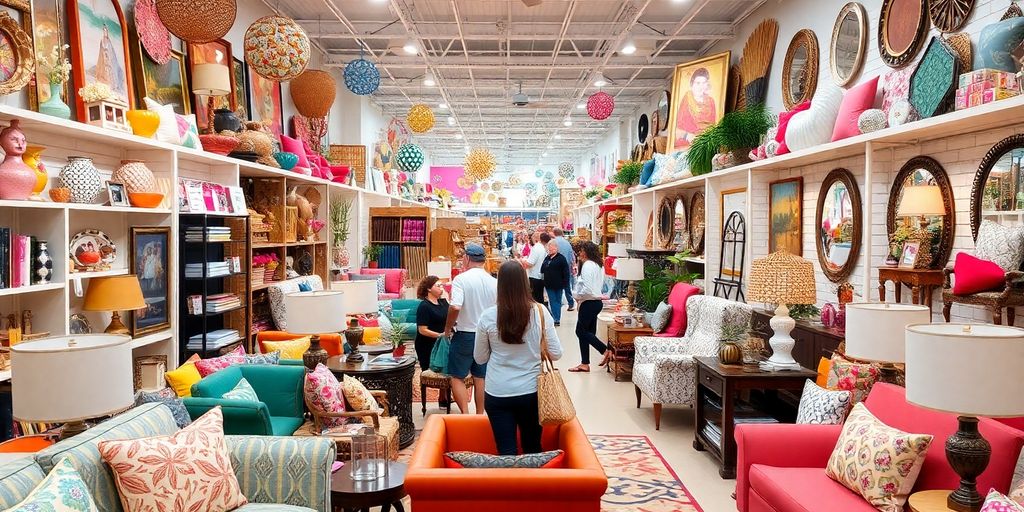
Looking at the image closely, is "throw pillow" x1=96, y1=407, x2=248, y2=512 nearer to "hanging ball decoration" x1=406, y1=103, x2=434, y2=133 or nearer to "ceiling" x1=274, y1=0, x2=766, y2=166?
"ceiling" x1=274, y1=0, x2=766, y2=166

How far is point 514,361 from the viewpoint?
12.7 ft

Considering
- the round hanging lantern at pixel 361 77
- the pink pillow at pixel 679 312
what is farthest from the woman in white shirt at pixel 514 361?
the round hanging lantern at pixel 361 77

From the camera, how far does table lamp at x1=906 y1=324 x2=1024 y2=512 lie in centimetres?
249

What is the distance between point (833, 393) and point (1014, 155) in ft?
5.97

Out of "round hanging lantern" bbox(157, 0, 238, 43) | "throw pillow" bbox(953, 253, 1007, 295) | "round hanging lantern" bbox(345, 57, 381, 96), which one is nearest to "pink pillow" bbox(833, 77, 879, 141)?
"throw pillow" bbox(953, 253, 1007, 295)

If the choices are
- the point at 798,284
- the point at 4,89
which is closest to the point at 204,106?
the point at 4,89

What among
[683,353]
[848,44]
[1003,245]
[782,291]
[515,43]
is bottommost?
[683,353]

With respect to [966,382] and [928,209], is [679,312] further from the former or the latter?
[966,382]

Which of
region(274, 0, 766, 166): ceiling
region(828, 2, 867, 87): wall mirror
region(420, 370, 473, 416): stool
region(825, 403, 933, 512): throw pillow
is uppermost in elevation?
region(274, 0, 766, 166): ceiling

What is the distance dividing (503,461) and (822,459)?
1.94 metres

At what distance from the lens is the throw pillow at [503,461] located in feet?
9.89

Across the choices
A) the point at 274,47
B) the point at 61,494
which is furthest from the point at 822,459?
the point at 274,47

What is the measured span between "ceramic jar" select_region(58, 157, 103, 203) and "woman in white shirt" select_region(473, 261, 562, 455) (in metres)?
2.86

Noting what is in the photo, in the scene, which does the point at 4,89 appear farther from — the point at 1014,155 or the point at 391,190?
the point at 391,190
